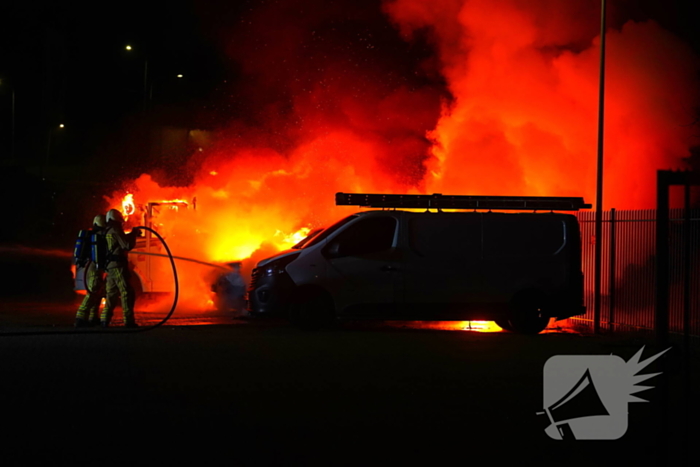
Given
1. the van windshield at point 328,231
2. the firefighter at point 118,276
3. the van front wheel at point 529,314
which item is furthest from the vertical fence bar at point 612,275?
the firefighter at point 118,276

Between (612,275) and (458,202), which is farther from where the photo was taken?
(612,275)

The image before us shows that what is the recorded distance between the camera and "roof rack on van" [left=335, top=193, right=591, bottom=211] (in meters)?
13.7

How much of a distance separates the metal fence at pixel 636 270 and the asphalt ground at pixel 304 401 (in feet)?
11.1

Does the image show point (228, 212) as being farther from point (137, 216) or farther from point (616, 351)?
point (616, 351)

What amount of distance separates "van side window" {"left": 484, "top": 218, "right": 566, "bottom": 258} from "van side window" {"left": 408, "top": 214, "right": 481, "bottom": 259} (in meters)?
0.21

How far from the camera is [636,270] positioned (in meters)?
15.8

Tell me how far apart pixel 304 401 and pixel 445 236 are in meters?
6.23

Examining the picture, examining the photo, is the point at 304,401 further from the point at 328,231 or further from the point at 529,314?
the point at 529,314

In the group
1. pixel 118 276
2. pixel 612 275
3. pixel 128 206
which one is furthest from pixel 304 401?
pixel 128 206

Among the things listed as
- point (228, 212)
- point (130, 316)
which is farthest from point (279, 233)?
point (130, 316)

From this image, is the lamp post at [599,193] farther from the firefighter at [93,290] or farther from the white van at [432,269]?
the firefighter at [93,290]

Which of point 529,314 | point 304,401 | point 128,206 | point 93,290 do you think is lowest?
point 304,401

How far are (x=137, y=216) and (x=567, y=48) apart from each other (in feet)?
37.6

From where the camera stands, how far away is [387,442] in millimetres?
6285
